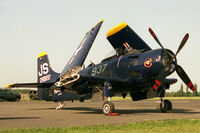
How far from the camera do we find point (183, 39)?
46.3ft

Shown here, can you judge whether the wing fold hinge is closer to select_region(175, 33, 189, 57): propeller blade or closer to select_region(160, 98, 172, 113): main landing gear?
select_region(160, 98, 172, 113): main landing gear

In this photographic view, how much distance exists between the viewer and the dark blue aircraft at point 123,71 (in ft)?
44.5

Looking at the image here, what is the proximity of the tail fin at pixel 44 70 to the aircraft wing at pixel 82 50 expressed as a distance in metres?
4.50

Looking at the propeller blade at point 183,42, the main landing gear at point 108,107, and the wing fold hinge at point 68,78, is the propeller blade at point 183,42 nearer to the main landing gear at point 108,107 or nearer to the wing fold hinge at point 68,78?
the main landing gear at point 108,107

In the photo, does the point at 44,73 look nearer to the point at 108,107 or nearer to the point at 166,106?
the point at 108,107

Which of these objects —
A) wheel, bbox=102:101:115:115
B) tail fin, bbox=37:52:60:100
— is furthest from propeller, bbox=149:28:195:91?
tail fin, bbox=37:52:60:100

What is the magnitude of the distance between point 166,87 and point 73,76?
20.2 feet

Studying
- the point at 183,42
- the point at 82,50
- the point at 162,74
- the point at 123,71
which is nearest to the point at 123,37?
the point at 82,50

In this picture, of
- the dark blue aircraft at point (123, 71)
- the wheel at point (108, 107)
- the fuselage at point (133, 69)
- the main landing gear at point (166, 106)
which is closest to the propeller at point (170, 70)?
the dark blue aircraft at point (123, 71)

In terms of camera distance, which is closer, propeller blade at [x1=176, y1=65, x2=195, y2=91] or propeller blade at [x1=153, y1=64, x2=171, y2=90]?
propeller blade at [x1=153, y1=64, x2=171, y2=90]

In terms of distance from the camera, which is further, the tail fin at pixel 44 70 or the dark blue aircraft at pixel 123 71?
the tail fin at pixel 44 70

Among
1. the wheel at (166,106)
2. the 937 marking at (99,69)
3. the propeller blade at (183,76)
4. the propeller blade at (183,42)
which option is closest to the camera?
the propeller blade at (183,42)

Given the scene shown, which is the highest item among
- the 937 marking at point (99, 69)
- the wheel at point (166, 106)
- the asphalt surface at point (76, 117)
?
the 937 marking at point (99, 69)

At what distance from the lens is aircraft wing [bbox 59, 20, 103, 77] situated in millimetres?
15797
